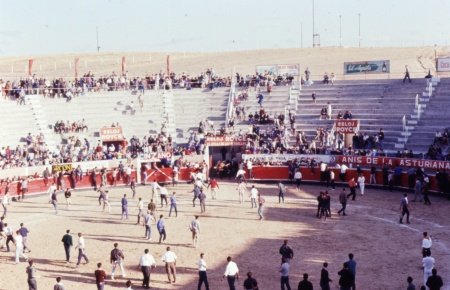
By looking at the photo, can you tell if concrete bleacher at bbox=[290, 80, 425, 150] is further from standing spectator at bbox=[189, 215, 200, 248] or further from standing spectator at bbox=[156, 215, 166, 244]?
standing spectator at bbox=[189, 215, 200, 248]

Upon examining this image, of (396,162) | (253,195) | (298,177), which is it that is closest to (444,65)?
(396,162)

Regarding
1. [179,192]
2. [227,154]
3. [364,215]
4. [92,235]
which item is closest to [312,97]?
[227,154]

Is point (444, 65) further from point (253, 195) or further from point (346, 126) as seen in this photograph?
point (253, 195)

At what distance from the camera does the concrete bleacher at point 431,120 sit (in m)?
47.3

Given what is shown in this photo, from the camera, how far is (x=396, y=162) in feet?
140

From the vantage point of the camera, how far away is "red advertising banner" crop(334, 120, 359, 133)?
151 ft

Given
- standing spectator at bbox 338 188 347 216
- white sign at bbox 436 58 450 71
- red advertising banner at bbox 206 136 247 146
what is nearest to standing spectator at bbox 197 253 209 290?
standing spectator at bbox 338 188 347 216

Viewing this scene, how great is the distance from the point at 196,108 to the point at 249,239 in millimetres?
29575

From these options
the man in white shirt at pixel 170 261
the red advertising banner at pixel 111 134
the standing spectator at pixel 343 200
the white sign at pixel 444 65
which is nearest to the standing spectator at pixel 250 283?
the man in white shirt at pixel 170 261

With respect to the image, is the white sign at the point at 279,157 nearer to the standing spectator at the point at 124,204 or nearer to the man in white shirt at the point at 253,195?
the man in white shirt at the point at 253,195

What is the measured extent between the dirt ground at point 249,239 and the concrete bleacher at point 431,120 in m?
8.05

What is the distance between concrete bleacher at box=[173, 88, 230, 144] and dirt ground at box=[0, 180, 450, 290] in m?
15.0

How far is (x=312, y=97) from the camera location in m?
55.4

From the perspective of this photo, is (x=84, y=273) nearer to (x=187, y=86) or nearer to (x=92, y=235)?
(x=92, y=235)
